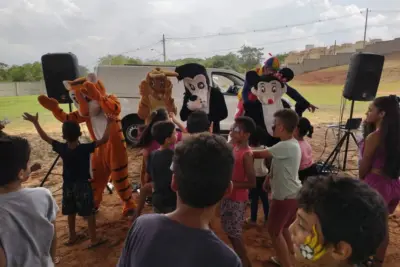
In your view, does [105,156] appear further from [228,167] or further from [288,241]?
[228,167]

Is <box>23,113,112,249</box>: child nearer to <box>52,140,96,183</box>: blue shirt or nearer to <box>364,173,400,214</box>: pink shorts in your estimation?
<box>52,140,96,183</box>: blue shirt

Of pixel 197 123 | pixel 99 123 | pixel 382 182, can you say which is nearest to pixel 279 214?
pixel 382 182

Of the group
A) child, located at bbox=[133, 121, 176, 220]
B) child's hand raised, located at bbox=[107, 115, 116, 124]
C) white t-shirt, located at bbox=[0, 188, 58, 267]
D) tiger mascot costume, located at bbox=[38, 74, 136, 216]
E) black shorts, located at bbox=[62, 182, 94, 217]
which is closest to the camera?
white t-shirt, located at bbox=[0, 188, 58, 267]

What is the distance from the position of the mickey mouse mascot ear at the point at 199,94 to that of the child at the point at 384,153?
73.1 inches

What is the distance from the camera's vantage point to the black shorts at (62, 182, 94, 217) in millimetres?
2900

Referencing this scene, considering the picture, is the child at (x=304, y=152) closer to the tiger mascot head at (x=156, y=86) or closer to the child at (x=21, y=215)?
the tiger mascot head at (x=156, y=86)

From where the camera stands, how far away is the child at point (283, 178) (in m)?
2.43

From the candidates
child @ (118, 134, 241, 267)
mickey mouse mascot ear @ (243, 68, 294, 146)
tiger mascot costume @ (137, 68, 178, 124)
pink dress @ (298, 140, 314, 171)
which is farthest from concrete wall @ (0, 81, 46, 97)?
child @ (118, 134, 241, 267)

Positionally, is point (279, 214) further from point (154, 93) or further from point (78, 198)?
point (154, 93)

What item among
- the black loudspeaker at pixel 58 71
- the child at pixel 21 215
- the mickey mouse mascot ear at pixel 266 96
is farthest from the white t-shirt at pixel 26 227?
the black loudspeaker at pixel 58 71

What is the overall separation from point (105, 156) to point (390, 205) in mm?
2934

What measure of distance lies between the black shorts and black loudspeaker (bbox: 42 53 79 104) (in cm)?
218

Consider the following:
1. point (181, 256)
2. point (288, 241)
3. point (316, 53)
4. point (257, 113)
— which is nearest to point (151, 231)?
point (181, 256)

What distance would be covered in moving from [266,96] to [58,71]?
317cm
